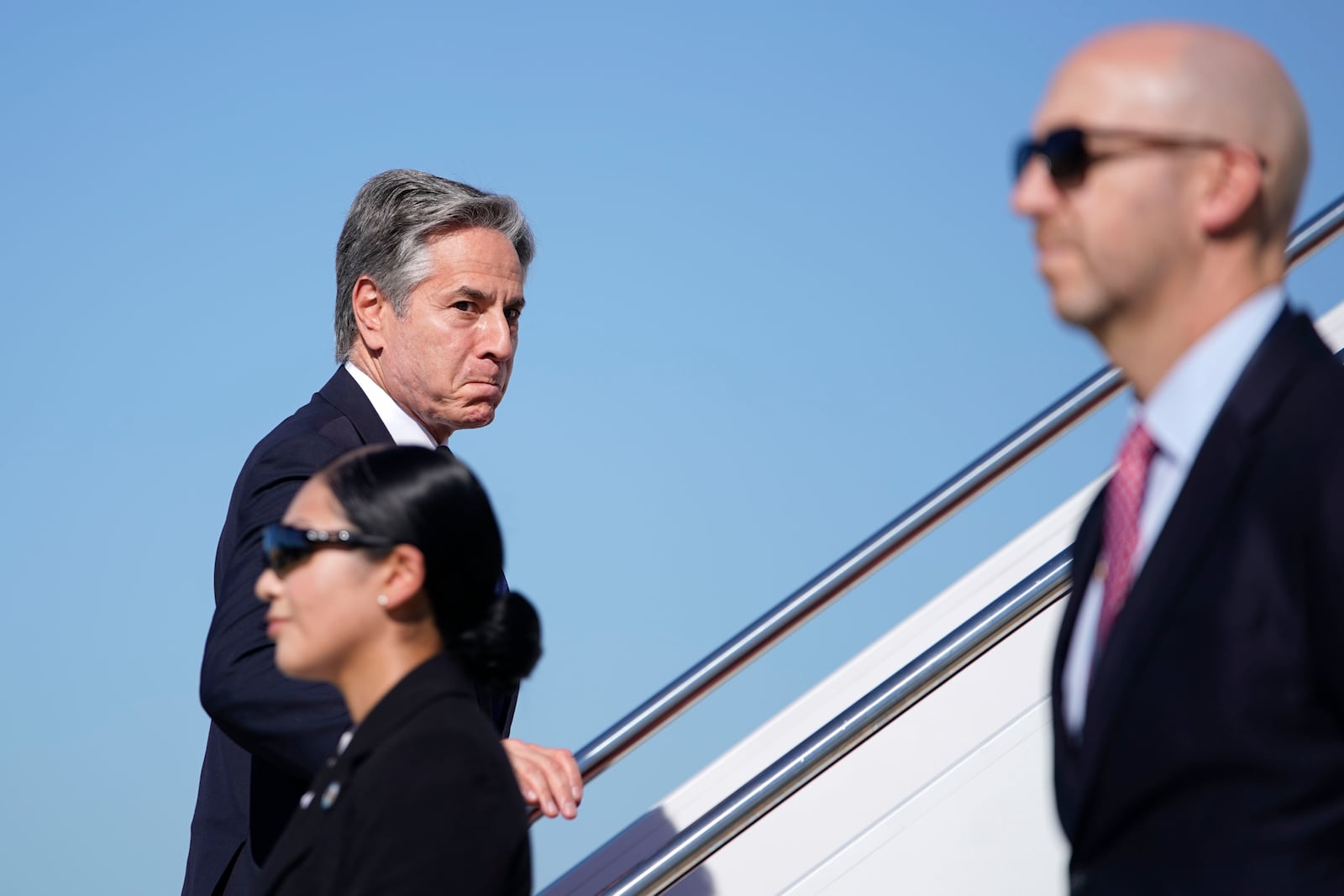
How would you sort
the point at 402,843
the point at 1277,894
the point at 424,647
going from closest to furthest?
1. the point at 1277,894
2. the point at 402,843
3. the point at 424,647

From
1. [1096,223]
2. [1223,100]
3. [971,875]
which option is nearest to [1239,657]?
[1096,223]

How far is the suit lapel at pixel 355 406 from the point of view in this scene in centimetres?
291

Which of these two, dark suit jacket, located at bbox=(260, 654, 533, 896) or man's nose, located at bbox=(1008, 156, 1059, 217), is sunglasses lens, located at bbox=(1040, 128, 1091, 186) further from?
dark suit jacket, located at bbox=(260, 654, 533, 896)

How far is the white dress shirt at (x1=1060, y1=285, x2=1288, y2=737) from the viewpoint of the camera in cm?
144

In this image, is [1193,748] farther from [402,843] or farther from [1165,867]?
[402,843]

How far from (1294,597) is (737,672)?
229cm

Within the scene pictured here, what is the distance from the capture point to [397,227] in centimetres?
323

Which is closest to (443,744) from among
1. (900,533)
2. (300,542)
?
(300,542)

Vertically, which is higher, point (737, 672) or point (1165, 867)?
point (737, 672)

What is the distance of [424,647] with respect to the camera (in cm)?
195

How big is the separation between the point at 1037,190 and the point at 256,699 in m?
1.45

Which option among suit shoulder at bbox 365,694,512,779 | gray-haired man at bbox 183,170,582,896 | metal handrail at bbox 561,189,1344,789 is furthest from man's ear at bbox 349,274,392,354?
suit shoulder at bbox 365,694,512,779

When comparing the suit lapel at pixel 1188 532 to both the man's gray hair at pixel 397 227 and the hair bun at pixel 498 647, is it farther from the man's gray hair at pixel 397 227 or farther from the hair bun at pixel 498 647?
the man's gray hair at pixel 397 227

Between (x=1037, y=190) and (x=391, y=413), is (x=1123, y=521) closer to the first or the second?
(x=1037, y=190)
